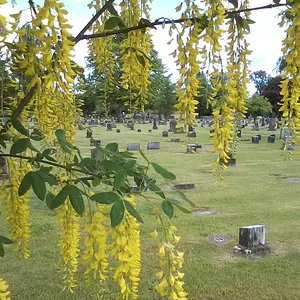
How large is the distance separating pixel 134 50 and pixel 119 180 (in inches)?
34.9

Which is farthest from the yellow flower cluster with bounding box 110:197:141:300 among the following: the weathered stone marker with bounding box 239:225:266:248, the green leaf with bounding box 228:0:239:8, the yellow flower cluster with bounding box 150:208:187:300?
the weathered stone marker with bounding box 239:225:266:248

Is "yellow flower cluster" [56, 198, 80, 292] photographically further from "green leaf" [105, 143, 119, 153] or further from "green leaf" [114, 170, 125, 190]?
"green leaf" [114, 170, 125, 190]

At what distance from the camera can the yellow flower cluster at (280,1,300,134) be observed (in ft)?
5.06

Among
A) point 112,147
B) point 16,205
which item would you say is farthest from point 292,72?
point 16,205

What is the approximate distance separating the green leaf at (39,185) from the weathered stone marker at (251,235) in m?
4.21

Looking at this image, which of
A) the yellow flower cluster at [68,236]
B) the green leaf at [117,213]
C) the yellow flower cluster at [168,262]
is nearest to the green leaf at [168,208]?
A: the yellow flower cluster at [168,262]

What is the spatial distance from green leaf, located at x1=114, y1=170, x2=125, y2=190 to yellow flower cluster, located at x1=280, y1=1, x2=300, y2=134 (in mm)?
826

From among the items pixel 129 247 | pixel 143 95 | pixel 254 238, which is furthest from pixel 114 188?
pixel 254 238

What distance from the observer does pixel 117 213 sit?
1100mm

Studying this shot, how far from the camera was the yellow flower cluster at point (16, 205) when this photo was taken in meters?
1.87

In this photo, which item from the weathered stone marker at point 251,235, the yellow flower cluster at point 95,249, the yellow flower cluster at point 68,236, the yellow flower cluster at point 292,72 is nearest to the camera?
the yellow flower cluster at point 95,249

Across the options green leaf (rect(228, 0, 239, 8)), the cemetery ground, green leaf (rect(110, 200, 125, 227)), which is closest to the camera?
green leaf (rect(110, 200, 125, 227))

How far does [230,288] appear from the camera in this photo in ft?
13.7

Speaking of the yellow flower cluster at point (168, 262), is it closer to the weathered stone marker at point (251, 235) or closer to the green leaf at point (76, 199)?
the green leaf at point (76, 199)
